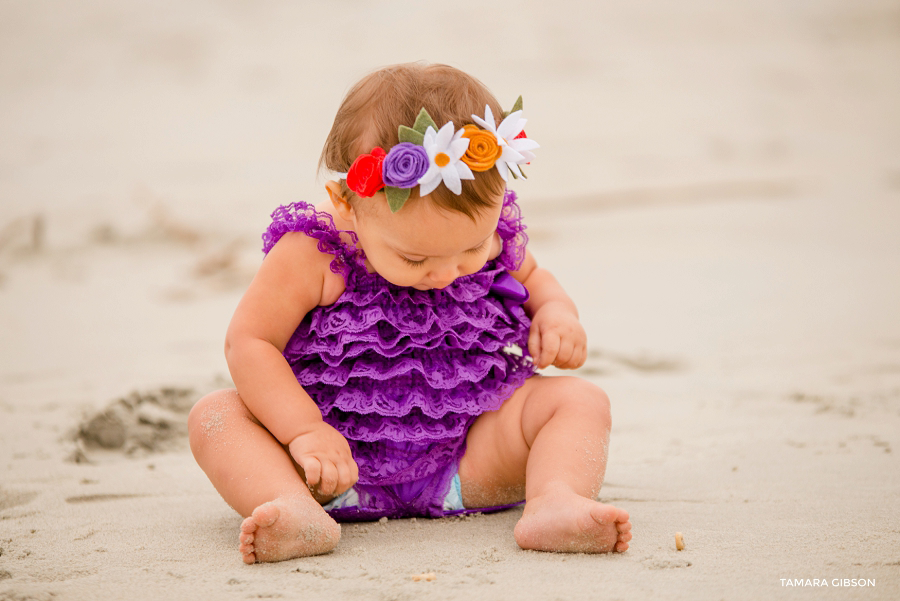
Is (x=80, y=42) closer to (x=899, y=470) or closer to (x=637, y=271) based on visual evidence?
(x=637, y=271)

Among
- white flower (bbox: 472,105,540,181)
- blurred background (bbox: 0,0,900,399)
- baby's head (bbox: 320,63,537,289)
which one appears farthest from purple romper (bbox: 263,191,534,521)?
blurred background (bbox: 0,0,900,399)

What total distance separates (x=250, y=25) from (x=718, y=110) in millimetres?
6989

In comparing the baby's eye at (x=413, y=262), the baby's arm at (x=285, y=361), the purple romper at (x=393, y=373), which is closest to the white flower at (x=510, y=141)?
the baby's eye at (x=413, y=262)

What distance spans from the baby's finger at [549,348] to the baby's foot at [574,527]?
0.36 metres

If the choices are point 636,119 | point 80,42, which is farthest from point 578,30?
point 80,42

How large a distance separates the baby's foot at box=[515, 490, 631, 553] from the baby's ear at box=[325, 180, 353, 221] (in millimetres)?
698

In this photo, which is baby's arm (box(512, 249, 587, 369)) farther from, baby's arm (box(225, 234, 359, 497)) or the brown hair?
baby's arm (box(225, 234, 359, 497))

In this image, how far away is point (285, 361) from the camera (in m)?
1.74

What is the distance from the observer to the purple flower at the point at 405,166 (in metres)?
1.54

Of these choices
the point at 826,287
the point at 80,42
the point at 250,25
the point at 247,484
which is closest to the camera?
the point at 247,484

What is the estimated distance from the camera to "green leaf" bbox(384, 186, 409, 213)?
156cm

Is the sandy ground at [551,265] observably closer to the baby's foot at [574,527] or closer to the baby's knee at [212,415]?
the baby's foot at [574,527]

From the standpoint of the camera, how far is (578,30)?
13.7 metres

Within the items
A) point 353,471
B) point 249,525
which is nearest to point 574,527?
point 353,471
